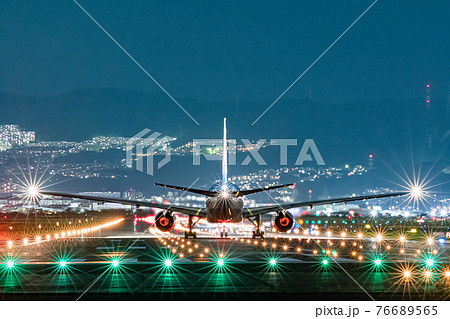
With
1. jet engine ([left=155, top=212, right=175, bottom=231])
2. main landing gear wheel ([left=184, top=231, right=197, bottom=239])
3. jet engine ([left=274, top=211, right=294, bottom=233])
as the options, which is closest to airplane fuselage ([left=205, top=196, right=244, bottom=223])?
main landing gear wheel ([left=184, top=231, right=197, bottom=239])

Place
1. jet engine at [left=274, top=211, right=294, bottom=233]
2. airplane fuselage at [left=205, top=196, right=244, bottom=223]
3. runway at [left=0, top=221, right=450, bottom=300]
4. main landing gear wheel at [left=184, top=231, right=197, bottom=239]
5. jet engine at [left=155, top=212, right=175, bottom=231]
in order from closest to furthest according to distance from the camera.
Result: runway at [left=0, top=221, right=450, bottom=300]
airplane fuselage at [left=205, top=196, right=244, bottom=223]
jet engine at [left=155, top=212, right=175, bottom=231]
jet engine at [left=274, top=211, right=294, bottom=233]
main landing gear wheel at [left=184, top=231, right=197, bottom=239]

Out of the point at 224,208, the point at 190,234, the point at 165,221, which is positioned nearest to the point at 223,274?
the point at 224,208

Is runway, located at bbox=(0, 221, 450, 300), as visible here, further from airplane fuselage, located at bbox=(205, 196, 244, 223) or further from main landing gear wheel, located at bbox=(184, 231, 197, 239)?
main landing gear wheel, located at bbox=(184, 231, 197, 239)

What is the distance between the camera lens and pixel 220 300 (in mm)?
18562

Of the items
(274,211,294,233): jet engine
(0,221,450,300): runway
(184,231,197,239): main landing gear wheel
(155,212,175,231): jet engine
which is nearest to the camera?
(0,221,450,300): runway

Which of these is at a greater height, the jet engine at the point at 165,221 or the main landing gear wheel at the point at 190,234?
the jet engine at the point at 165,221

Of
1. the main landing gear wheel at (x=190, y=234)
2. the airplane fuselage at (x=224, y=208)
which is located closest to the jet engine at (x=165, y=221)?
the main landing gear wheel at (x=190, y=234)

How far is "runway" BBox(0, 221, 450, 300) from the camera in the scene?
19.9 meters

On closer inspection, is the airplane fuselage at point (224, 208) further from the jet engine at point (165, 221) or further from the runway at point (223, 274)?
the runway at point (223, 274)

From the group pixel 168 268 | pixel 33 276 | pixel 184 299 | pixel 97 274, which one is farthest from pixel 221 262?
pixel 184 299

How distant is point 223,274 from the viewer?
25828 mm

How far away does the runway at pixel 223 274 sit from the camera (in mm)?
19938

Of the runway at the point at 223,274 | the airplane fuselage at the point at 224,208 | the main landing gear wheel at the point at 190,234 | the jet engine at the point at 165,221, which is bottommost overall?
the runway at the point at 223,274
